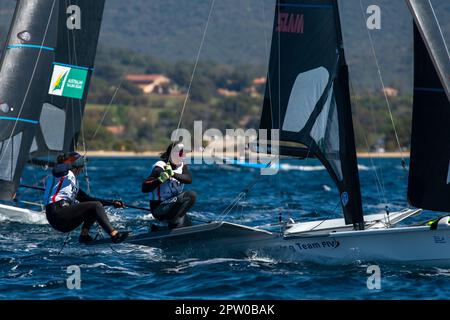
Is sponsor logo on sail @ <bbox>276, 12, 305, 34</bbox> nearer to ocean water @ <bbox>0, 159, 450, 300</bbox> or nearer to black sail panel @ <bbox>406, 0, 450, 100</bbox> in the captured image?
black sail panel @ <bbox>406, 0, 450, 100</bbox>

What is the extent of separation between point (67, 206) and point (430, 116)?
470 cm

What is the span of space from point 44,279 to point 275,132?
12.5ft

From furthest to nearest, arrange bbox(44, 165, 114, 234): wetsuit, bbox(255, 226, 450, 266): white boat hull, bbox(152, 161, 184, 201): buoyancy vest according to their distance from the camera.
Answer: bbox(152, 161, 184, 201): buoyancy vest < bbox(44, 165, 114, 234): wetsuit < bbox(255, 226, 450, 266): white boat hull

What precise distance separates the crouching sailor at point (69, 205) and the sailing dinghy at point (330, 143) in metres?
0.51

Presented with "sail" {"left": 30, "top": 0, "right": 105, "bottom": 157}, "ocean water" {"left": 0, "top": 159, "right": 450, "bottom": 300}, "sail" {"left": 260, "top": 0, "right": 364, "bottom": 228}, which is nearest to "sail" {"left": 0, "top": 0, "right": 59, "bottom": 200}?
"sail" {"left": 30, "top": 0, "right": 105, "bottom": 157}

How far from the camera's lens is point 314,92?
1229 centimetres

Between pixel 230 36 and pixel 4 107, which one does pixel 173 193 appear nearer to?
pixel 4 107

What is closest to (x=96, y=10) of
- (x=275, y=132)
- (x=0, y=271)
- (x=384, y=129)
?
(x=275, y=132)

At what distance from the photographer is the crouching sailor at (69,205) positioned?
1151cm

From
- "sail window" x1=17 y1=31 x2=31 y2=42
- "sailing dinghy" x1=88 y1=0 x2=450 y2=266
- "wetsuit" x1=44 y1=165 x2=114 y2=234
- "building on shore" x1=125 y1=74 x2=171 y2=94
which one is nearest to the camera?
"sailing dinghy" x1=88 y1=0 x2=450 y2=266

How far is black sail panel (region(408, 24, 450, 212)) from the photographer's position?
37.3 feet

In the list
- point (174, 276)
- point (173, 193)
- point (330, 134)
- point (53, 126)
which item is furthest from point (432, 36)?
point (53, 126)

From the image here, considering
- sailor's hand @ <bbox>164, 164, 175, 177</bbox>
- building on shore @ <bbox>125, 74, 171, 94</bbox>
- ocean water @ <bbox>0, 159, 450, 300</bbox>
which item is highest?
building on shore @ <bbox>125, 74, 171, 94</bbox>

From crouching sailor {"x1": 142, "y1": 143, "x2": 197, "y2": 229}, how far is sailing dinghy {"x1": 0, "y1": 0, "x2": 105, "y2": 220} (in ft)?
17.2
